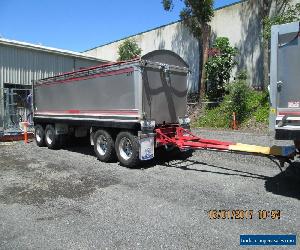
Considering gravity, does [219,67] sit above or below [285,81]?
above

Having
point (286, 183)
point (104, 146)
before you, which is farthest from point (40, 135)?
point (286, 183)

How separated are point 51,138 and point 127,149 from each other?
16.0 ft

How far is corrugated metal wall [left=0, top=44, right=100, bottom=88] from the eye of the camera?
19000mm

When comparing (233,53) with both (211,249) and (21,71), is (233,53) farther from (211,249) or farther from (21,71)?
(211,249)

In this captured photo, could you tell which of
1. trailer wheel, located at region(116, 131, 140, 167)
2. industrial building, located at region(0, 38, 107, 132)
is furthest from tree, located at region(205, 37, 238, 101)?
trailer wheel, located at region(116, 131, 140, 167)

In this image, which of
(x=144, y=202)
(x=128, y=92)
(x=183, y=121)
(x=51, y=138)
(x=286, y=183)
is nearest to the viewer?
(x=144, y=202)

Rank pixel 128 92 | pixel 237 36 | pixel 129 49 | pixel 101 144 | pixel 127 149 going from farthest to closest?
pixel 129 49
pixel 237 36
pixel 101 144
pixel 127 149
pixel 128 92

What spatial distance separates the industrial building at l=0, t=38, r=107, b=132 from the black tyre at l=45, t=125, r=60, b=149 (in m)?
4.77

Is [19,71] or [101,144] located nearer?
[101,144]

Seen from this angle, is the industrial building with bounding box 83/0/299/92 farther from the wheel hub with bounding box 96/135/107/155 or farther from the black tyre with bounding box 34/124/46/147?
the wheel hub with bounding box 96/135/107/155

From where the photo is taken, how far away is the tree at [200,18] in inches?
836

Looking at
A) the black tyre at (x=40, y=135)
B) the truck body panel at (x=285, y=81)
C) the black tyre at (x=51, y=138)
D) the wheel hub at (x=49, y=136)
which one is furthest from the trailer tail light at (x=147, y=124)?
the black tyre at (x=40, y=135)

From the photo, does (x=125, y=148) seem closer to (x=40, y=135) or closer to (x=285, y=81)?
(x=285, y=81)

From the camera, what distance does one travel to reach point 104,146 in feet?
35.9
